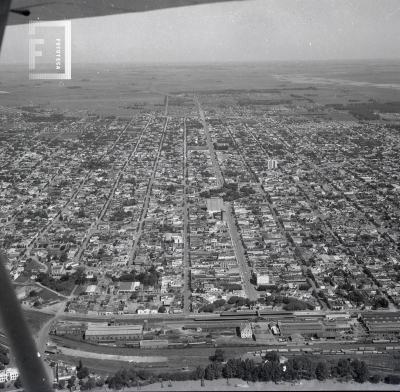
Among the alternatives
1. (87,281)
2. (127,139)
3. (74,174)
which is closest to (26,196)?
(74,174)

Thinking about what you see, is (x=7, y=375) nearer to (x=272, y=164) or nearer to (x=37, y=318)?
(x=37, y=318)

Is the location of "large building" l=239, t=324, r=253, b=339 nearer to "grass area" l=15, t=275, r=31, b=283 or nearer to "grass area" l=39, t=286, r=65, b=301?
"grass area" l=39, t=286, r=65, b=301

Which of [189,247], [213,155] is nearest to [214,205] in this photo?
[189,247]

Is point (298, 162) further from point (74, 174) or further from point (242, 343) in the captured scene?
point (242, 343)

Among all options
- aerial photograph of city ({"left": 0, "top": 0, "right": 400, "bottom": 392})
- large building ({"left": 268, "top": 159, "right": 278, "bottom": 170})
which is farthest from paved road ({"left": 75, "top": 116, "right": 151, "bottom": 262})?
large building ({"left": 268, "top": 159, "right": 278, "bottom": 170})

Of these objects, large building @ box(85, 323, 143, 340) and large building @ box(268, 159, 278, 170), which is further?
large building @ box(268, 159, 278, 170)
